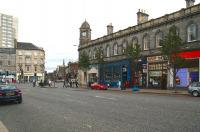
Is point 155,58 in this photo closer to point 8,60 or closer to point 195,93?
point 195,93

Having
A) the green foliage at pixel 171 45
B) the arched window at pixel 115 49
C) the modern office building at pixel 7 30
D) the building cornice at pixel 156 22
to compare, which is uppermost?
the modern office building at pixel 7 30

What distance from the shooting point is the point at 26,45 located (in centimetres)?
12744

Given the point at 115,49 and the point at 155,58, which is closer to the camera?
the point at 155,58

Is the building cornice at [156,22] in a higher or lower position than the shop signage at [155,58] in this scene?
higher

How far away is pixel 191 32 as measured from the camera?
36.8m

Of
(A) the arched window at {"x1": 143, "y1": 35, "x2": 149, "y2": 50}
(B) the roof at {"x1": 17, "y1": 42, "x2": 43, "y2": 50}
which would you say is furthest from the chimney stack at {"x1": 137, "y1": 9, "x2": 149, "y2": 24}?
(B) the roof at {"x1": 17, "y1": 42, "x2": 43, "y2": 50}

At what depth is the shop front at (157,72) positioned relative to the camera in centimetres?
4090

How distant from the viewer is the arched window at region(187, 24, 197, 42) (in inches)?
1426

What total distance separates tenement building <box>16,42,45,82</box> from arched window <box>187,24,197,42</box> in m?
92.9

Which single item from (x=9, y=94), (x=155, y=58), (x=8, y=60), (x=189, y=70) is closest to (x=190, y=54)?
(x=189, y=70)

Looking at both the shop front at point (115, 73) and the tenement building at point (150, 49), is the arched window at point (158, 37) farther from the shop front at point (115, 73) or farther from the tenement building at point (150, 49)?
the shop front at point (115, 73)

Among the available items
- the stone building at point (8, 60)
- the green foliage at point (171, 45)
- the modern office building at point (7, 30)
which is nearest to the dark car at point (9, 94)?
the green foliage at point (171, 45)

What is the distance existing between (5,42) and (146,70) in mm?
150458

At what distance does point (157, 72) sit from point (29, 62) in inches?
3583
